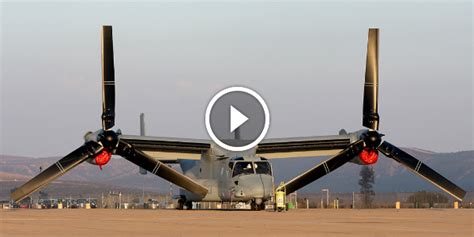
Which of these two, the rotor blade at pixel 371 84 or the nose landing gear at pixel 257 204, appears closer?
the rotor blade at pixel 371 84

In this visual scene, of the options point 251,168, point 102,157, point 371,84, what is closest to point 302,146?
point 251,168

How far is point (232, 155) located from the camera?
49750 millimetres

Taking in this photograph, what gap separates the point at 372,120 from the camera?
4700 cm

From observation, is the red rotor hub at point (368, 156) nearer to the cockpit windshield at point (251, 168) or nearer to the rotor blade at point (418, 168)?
the rotor blade at point (418, 168)

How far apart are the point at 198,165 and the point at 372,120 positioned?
432 inches

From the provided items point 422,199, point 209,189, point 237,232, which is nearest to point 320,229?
point 237,232

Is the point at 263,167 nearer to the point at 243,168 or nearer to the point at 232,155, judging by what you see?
the point at 243,168

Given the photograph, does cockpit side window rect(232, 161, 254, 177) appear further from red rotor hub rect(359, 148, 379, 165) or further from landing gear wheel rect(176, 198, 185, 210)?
landing gear wheel rect(176, 198, 185, 210)

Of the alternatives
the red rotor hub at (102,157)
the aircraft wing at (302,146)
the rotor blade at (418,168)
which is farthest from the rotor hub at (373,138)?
the red rotor hub at (102,157)

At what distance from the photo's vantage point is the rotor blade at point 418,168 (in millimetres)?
47969

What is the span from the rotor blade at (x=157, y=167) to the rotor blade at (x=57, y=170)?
1402mm

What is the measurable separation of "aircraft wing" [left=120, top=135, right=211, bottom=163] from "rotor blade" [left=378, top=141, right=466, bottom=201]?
9.85 meters

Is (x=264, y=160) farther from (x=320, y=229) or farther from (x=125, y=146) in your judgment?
(x=320, y=229)

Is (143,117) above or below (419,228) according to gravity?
above
